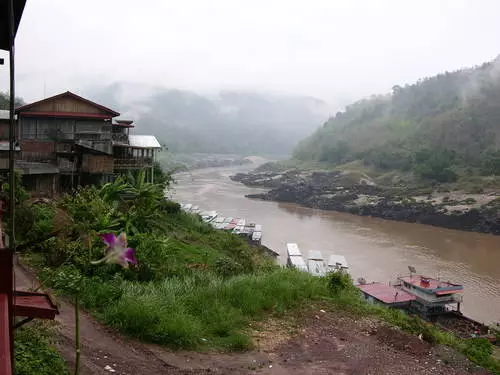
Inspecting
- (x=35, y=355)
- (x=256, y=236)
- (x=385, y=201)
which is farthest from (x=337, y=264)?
Result: (x=385, y=201)

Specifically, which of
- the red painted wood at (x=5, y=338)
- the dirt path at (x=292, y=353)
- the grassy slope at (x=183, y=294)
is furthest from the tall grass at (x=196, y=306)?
the red painted wood at (x=5, y=338)

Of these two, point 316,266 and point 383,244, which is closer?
point 316,266

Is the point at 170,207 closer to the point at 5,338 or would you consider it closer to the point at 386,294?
the point at 386,294

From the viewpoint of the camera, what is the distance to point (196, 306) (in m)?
9.41

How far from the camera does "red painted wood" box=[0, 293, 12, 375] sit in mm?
1815

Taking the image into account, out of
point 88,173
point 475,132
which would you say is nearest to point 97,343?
point 88,173

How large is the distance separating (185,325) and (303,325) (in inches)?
116

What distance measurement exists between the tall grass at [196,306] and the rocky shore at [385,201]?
38.9 meters

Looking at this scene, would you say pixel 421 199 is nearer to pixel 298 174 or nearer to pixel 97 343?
pixel 298 174

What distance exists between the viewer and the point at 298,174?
251ft

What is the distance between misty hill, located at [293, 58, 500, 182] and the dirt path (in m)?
53.6

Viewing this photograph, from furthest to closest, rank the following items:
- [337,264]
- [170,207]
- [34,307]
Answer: [337,264], [170,207], [34,307]

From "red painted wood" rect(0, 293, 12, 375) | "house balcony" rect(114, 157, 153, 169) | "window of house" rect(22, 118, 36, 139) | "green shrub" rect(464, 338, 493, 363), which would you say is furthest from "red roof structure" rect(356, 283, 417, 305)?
"red painted wood" rect(0, 293, 12, 375)

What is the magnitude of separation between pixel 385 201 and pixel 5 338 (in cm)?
5444
